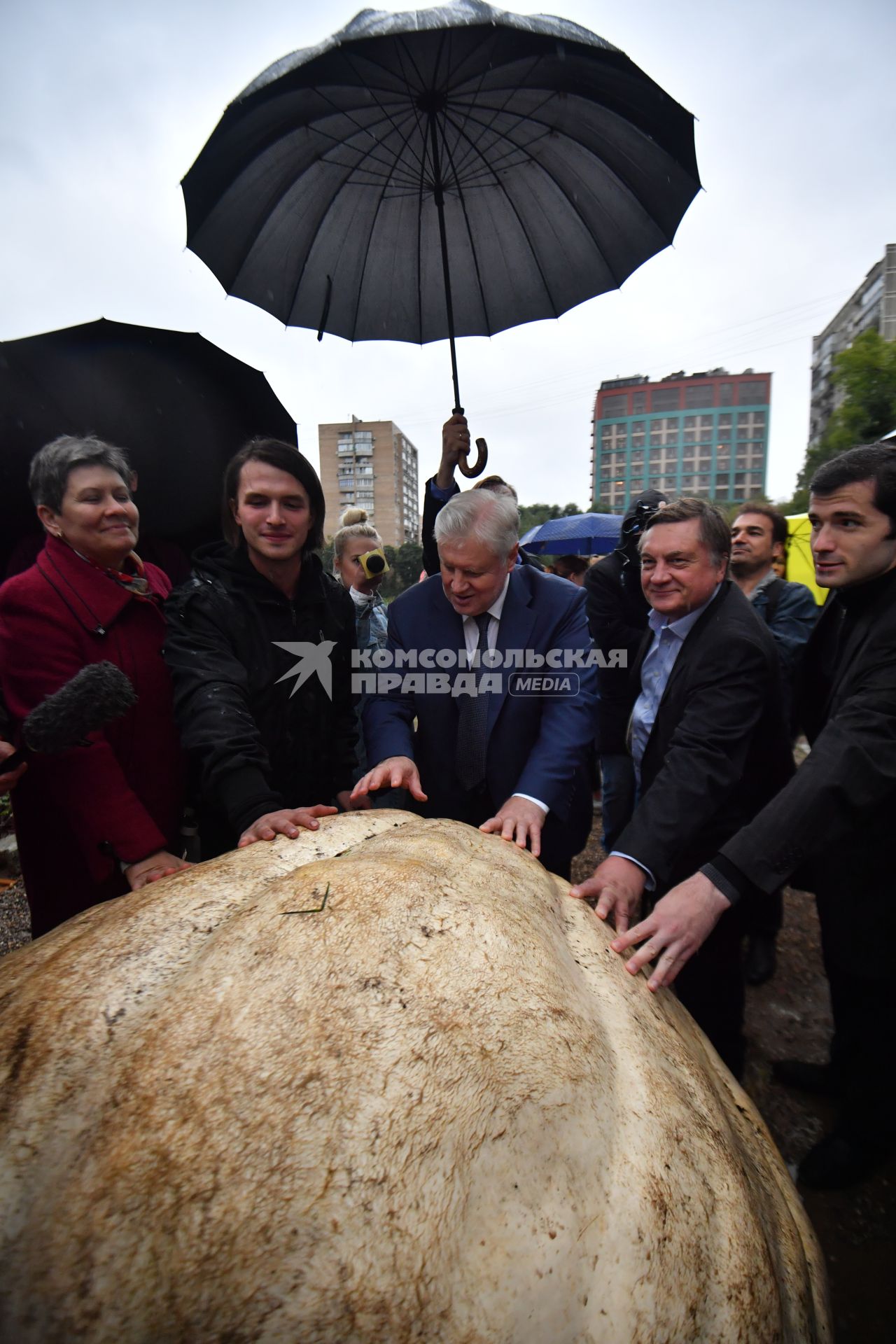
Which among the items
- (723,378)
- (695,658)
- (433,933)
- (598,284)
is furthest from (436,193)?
(723,378)

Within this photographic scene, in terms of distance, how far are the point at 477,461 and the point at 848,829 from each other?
7.79ft

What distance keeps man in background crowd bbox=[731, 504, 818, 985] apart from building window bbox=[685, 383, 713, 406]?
121023 mm

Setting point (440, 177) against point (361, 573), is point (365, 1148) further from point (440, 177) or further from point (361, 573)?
point (361, 573)

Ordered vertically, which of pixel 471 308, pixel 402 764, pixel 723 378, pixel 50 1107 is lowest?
pixel 50 1107

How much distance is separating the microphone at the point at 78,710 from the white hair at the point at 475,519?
1.13 meters

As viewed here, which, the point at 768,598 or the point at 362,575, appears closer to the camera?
the point at 768,598

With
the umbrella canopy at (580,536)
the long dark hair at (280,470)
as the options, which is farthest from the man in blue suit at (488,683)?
the umbrella canopy at (580,536)

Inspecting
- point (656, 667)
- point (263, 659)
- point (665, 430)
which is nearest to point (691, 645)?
point (656, 667)

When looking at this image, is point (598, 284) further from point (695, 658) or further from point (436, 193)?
point (695, 658)

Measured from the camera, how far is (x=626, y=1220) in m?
0.94

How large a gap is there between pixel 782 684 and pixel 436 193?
103 inches

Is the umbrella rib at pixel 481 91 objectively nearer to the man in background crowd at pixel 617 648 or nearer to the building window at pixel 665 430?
the man in background crowd at pixel 617 648

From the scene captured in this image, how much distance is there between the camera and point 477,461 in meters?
3.33

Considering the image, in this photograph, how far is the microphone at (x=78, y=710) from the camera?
154 centimetres
